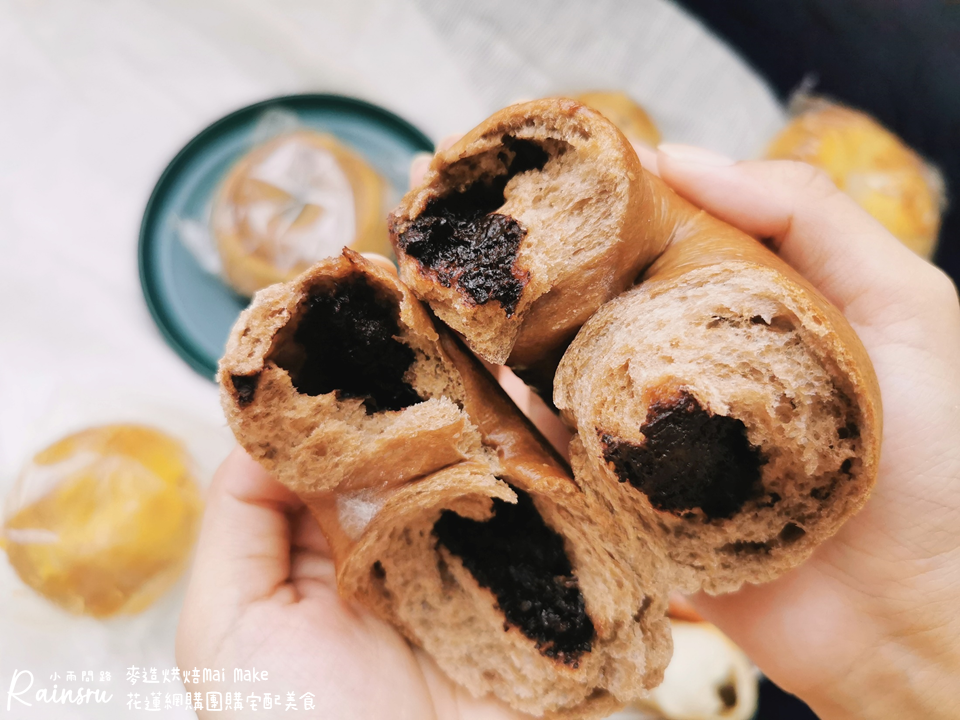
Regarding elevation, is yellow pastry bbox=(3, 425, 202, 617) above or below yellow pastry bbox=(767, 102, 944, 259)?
below

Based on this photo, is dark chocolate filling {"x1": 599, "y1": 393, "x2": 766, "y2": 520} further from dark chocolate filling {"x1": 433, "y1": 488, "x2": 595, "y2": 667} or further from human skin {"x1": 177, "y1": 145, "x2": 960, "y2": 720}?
human skin {"x1": 177, "y1": 145, "x2": 960, "y2": 720}

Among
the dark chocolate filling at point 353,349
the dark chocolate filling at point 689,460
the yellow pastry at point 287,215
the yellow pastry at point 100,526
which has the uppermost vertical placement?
the dark chocolate filling at point 689,460

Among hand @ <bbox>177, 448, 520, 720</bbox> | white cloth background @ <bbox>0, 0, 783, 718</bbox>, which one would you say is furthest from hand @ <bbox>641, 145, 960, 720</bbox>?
white cloth background @ <bbox>0, 0, 783, 718</bbox>

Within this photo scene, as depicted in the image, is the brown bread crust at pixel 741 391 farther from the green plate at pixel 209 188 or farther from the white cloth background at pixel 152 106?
the white cloth background at pixel 152 106

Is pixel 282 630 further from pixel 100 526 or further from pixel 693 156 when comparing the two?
pixel 693 156

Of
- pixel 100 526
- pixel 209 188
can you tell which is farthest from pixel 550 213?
pixel 100 526

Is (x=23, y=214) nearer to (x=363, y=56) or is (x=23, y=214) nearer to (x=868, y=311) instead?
(x=363, y=56)

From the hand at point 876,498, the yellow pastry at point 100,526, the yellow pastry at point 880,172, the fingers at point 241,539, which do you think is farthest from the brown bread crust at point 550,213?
the yellow pastry at point 880,172
